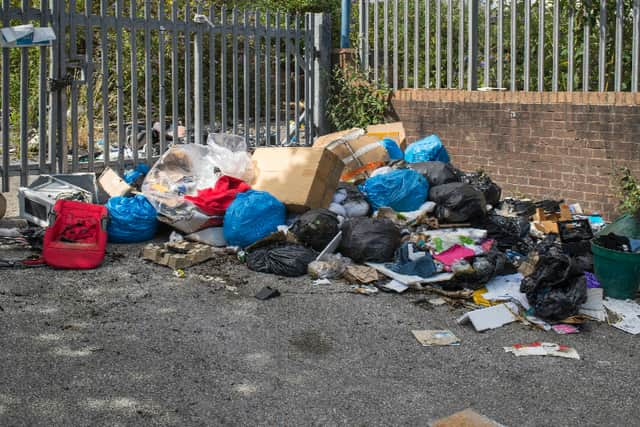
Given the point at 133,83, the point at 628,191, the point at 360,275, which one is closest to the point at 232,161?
the point at 133,83

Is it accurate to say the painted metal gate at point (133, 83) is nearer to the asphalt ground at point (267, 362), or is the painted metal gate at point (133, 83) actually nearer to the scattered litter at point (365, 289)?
the asphalt ground at point (267, 362)

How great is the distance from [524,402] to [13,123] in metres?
10.4

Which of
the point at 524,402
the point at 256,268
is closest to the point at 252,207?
the point at 256,268

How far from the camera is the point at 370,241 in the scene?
6.45 metres

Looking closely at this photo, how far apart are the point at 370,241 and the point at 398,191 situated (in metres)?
1.10

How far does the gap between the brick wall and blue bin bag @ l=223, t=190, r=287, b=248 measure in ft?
10.8

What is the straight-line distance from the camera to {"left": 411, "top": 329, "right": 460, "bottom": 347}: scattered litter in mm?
4934

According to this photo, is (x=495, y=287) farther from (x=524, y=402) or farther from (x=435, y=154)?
(x=435, y=154)

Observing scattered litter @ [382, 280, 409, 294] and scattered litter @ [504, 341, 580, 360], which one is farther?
scattered litter @ [382, 280, 409, 294]

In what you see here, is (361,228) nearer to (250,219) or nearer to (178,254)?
(250,219)

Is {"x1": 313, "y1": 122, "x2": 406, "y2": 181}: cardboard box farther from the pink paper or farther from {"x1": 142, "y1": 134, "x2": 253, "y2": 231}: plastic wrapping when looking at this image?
the pink paper

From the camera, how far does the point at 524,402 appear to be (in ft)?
13.4

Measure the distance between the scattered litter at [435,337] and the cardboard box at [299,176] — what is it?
89.4 inches

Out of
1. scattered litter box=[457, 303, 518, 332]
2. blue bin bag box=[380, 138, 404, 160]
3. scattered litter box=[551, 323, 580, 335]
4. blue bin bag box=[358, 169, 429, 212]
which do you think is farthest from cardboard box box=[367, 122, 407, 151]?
scattered litter box=[551, 323, 580, 335]
